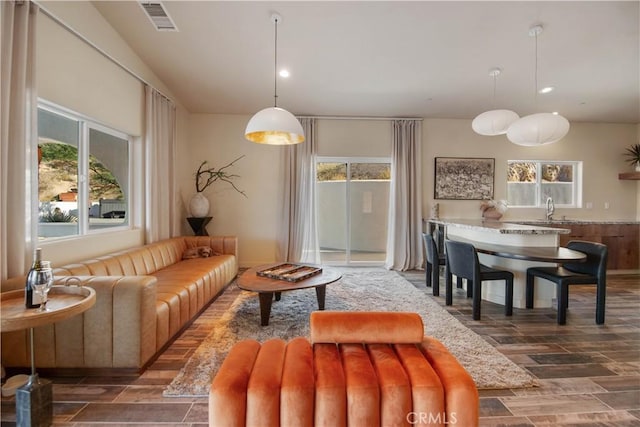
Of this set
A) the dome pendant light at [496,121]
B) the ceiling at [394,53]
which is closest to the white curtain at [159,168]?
the ceiling at [394,53]

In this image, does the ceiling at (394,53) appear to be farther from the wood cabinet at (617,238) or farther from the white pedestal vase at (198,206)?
the wood cabinet at (617,238)

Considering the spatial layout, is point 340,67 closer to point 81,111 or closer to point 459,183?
point 81,111

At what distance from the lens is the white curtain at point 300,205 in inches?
211

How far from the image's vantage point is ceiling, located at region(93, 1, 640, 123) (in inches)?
110

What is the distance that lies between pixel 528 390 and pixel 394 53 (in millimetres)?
3450

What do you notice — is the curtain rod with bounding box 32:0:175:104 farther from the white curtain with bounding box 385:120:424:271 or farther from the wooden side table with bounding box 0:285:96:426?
the white curtain with bounding box 385:120:424:271

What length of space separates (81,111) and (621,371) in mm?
5042

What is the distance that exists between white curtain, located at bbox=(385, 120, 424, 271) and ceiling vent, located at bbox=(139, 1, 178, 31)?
12.7 feet

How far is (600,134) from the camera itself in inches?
225

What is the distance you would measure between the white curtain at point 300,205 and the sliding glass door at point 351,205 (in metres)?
0.24

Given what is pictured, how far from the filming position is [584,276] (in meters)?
2.97

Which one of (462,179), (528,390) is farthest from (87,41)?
(462,179)

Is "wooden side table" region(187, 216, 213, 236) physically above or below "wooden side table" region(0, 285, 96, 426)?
above

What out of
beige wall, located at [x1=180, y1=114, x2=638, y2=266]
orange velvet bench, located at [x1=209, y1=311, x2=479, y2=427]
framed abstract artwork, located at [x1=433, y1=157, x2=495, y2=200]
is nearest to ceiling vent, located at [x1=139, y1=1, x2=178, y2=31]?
beige wall, located at [x1=180, y1=114, x2=638, y2=266]
